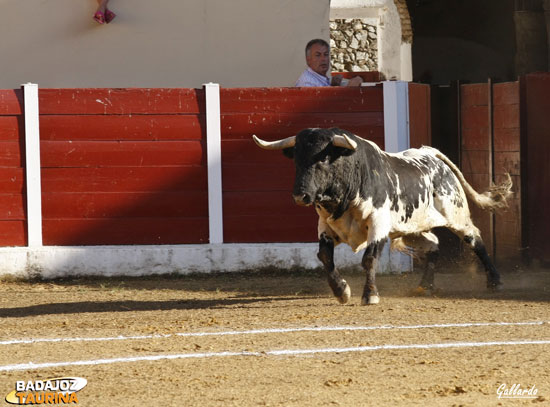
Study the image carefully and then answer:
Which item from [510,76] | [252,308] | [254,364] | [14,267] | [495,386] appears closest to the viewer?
[495,386]

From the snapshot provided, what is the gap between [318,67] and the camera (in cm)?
977

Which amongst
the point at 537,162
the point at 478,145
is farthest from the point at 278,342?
the point at 478,145

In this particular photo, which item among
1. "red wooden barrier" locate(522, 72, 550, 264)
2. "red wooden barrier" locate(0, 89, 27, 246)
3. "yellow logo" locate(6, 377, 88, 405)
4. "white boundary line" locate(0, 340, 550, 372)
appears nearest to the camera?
"yellow logo" locate(6, 377, 88, 405)

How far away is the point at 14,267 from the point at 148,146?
4.88 feet

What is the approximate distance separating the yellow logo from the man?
195 inches

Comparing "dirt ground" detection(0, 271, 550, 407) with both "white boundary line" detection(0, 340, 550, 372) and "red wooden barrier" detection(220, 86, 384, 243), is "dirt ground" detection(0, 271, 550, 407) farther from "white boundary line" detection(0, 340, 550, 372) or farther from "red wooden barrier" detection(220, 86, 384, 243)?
"red wooden barrier" detection(220, 86, 384, 243)

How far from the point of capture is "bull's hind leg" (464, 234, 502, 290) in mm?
8469

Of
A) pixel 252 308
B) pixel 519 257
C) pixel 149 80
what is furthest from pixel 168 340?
pixel 149 80

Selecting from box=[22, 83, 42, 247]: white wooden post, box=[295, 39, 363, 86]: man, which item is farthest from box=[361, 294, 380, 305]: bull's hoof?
box=[22, 83, 42, 247]: white wooden post

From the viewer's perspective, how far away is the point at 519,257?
9930 mm

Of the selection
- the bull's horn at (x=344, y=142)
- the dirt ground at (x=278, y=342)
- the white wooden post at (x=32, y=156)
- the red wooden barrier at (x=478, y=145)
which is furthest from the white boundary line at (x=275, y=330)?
the red wooden barrier at (x=478, y=145)

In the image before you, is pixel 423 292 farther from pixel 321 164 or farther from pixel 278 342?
pixel 278 342

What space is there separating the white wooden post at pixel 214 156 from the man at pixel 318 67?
0.76 metres

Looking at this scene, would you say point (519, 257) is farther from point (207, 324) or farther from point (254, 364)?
point (254, 364)
